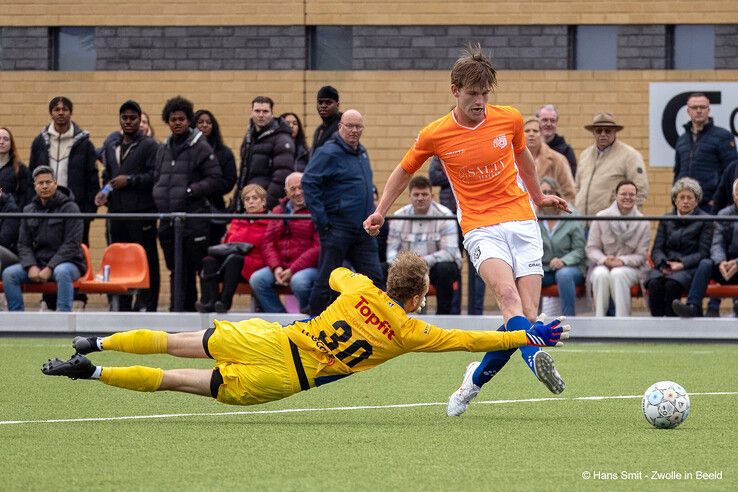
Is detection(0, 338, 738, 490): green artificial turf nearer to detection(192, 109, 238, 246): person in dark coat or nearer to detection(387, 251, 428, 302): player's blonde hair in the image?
detection(387, 251, 428, 302): player's blonde hair

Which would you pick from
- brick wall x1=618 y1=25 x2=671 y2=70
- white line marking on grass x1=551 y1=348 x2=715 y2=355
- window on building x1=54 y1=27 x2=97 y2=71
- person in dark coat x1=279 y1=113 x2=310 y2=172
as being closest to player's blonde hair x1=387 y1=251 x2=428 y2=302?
white line marking on grass x1=551 y1=348 x2=715 y2=355

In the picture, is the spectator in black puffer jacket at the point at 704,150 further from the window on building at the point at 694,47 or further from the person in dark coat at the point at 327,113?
the window on building at the point at 694,47

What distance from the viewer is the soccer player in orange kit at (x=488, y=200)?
8266 millimetres

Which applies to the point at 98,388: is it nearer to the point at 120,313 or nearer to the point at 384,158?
the point at 120,313

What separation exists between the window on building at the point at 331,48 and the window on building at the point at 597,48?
9.95 ft

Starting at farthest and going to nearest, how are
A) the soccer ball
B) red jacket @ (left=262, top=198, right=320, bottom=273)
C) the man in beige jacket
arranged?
the man in beige jacket < red jacket @ (left=262, top=198, right=320, bottom=273) < the soccer ball

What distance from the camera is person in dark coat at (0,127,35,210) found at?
49.2 ft

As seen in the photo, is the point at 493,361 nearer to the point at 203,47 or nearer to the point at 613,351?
the point at 613,351

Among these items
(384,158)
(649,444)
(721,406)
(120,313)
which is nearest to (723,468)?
(649,444)

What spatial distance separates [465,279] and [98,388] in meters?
4.96

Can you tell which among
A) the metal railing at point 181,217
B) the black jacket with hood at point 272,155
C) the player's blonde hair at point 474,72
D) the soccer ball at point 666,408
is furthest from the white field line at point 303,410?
the black jacket with hood at point 272,155

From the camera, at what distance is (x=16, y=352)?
40.8 ft

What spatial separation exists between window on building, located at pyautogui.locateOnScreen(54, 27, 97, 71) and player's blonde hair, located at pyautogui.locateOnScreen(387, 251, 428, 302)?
12.3 meters

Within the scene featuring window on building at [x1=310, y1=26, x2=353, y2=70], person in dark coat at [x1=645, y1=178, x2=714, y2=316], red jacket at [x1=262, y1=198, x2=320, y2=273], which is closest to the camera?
person in dark coat at [x1=645, y1=178, x2=714, y2=316]
